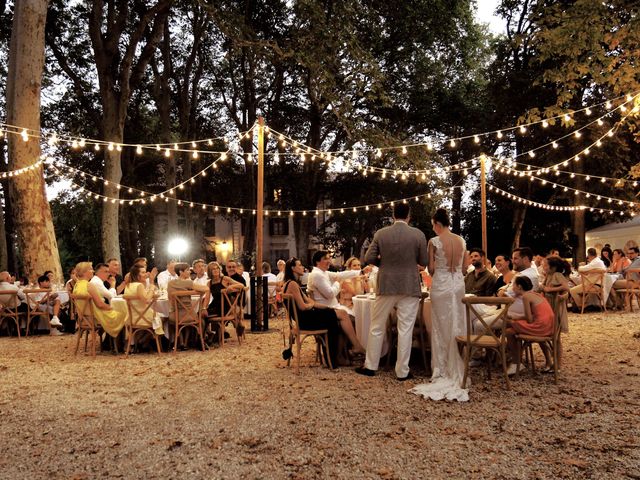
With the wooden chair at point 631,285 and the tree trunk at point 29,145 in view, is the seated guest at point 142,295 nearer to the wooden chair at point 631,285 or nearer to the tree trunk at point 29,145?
the tree trunk at point 29,145

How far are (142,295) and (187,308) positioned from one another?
642mm

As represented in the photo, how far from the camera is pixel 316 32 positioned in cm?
1284

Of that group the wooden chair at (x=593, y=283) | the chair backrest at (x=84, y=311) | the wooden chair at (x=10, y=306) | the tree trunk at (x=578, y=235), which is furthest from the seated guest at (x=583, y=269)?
the wooden chair at (x=10, y=306)

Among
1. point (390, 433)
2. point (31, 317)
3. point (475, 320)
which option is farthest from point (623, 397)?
point (31, 317)

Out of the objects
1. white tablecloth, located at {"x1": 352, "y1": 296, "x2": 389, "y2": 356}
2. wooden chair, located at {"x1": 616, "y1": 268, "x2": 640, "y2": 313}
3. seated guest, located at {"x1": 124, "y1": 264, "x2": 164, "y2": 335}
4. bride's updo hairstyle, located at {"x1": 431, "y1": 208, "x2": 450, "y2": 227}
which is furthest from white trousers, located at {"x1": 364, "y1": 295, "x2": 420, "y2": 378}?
wooden chair, located at {"x1": 616, "y1": 268, "x2": 640, "y2": 313}

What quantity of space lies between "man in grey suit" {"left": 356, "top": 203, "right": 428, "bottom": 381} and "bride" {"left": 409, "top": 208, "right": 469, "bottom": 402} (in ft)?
0.64

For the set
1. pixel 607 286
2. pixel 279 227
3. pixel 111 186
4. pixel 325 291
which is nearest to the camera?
pixel 325 291

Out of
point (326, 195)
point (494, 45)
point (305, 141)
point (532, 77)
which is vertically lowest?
point (326, 195)

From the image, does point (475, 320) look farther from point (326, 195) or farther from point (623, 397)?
point (326, 195)

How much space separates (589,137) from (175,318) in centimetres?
1626

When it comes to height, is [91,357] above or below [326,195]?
below

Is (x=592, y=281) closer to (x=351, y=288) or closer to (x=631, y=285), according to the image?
(x=631, y=285)

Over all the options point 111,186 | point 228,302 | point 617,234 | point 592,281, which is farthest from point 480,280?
point 617,234

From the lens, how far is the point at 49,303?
9.77m
